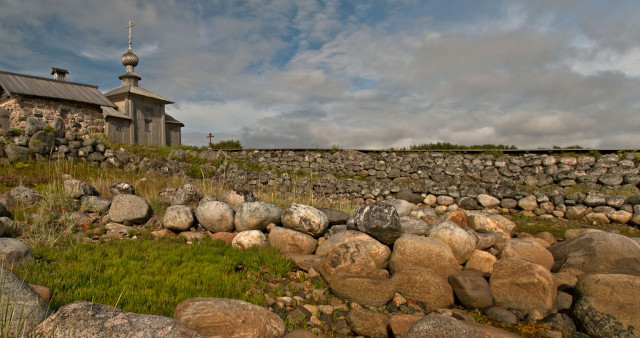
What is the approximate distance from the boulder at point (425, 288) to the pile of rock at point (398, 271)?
0.01 m

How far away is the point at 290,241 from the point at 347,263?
159 cm

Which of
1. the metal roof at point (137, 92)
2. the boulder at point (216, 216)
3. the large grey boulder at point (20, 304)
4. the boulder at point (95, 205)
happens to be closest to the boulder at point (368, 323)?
the large grey boulder at point (20, 304)

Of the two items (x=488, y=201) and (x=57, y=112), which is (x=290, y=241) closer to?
(x=488, y=201)

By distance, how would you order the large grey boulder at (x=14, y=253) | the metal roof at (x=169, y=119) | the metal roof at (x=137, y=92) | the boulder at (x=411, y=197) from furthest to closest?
the metal roof at (x=169, y=119) < the metal roof at (x=137, y=92) < the boulder at (x=411, y=197) < the large grey boulder at (x=14, y=253)

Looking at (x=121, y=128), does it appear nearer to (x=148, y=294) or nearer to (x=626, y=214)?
(x=148, y=294)

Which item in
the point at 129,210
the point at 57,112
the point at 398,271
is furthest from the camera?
the point at 57,112

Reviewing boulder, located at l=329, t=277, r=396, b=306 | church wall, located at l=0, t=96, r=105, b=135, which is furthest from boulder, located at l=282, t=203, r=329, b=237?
church wall, located at l=0, t=96, r=105, b=135

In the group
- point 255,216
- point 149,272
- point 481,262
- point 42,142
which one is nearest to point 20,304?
point 149,272

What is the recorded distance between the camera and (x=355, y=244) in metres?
5.78

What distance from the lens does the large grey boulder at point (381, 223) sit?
6.50 metres

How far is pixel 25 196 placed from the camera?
27.0ft

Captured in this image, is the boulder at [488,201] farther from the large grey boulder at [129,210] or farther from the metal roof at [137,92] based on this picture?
the metal roof at [137,92]

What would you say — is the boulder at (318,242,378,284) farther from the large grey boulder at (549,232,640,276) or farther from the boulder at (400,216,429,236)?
the large grey boulder at (549,232,640,276)

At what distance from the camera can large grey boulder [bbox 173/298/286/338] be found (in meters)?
3.50
